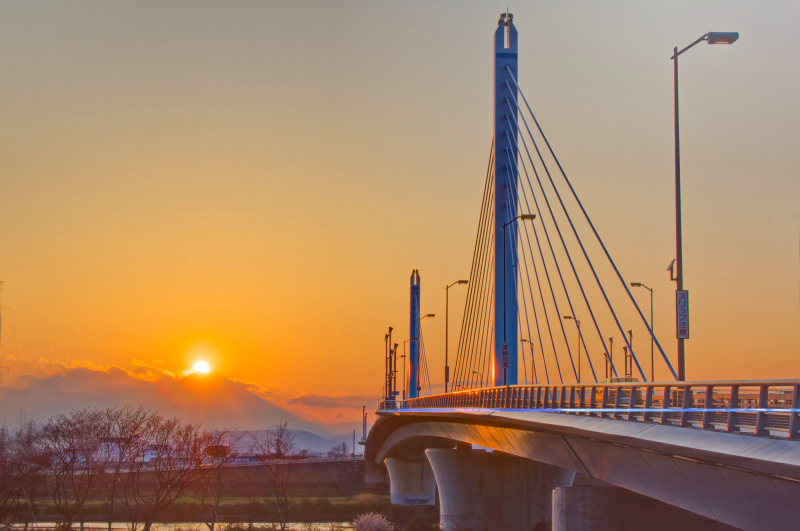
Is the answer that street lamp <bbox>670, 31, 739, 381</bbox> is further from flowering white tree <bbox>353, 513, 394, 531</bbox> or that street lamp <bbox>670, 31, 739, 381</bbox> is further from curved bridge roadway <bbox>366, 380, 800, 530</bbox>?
flowering white tree <bbox>353, 513, 394, 531</bbox>

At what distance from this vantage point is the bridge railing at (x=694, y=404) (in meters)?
17.6

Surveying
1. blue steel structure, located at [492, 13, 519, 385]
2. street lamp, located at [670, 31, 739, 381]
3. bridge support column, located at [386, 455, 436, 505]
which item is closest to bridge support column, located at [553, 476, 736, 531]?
street lamp, located at [670, 31, 739, 381]

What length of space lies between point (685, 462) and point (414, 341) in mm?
97813

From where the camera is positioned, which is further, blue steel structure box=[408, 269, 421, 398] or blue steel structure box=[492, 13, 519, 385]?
blue steel structure box=[408, 269, 421, 398]

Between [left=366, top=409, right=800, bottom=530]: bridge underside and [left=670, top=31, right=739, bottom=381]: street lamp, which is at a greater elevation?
[left=670, top=31, right=739, bottom=381]: street lamp

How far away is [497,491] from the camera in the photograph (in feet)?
→ 199

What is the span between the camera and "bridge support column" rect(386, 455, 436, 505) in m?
99.5

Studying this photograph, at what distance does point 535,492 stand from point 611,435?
3773 centimetres

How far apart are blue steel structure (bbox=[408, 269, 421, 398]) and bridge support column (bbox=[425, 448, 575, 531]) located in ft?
173

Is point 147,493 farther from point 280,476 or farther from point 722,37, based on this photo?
point 722,37

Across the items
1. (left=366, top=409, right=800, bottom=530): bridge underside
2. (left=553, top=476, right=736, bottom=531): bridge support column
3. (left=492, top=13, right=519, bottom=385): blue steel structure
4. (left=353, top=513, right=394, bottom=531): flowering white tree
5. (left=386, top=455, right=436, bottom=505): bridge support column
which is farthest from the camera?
(left=386, top=455, right=436, bottom=505): bridge support column

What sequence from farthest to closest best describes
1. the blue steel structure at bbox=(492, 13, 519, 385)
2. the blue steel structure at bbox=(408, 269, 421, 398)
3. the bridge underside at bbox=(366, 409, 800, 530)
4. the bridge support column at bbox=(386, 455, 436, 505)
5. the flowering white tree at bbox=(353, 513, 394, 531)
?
1. the blue steel structure at bbox=(408, 269, 421, 398)
2. the bridge support column at bbox=(386, 455, 436, 505)
3. the flowering white tree at bbox=(353, 513, 394, 531)
4. the blue steel structure at bbox=(492, 13, 519, 385)
5. the bridge underside at bbox=(366, 409, 800, 530)

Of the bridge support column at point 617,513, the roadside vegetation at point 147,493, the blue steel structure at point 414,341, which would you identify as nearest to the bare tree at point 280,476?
the roadside vegetation at point 147,493

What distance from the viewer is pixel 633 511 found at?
32.2 meters
